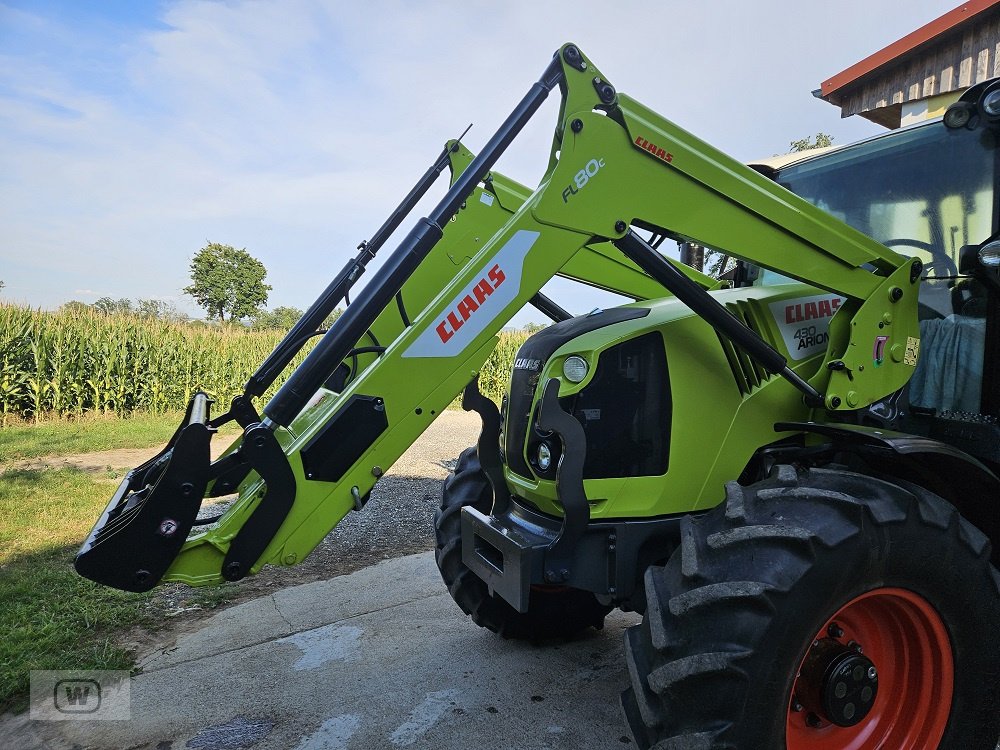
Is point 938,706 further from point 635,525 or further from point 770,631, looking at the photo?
point 635,525

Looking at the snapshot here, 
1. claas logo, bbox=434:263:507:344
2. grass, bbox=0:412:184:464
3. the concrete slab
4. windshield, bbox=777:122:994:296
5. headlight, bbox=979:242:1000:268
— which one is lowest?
grass, bbox=0:412:184:464

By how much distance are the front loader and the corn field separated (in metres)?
9.35

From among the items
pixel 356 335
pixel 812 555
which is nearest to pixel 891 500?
pixel 812 555

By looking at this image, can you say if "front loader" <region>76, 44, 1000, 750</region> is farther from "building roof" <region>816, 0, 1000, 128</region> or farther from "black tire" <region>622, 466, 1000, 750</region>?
"building roof" <region>816, 0, 1000, 128</region>

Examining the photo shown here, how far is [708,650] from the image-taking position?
1.79 meters

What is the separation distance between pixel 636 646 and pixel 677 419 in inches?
33.8

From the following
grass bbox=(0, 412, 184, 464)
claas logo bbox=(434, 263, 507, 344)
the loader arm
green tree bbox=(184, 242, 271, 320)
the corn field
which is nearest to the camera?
the loader arm

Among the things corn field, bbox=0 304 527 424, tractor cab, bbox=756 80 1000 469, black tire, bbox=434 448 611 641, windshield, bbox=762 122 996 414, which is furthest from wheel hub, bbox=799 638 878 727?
corn field, bbox=0 304 527 424

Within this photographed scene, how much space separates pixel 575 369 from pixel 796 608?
42.1 inches

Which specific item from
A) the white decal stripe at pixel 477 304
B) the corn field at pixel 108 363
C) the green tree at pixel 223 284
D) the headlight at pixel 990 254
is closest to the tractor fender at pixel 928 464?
the headlight at pixel 990 254

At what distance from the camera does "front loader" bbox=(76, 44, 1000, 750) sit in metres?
1.87

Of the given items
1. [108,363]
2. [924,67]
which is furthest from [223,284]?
[924,67]

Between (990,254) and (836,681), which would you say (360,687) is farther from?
(990,254)

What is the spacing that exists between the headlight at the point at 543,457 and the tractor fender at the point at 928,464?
2.99ft
